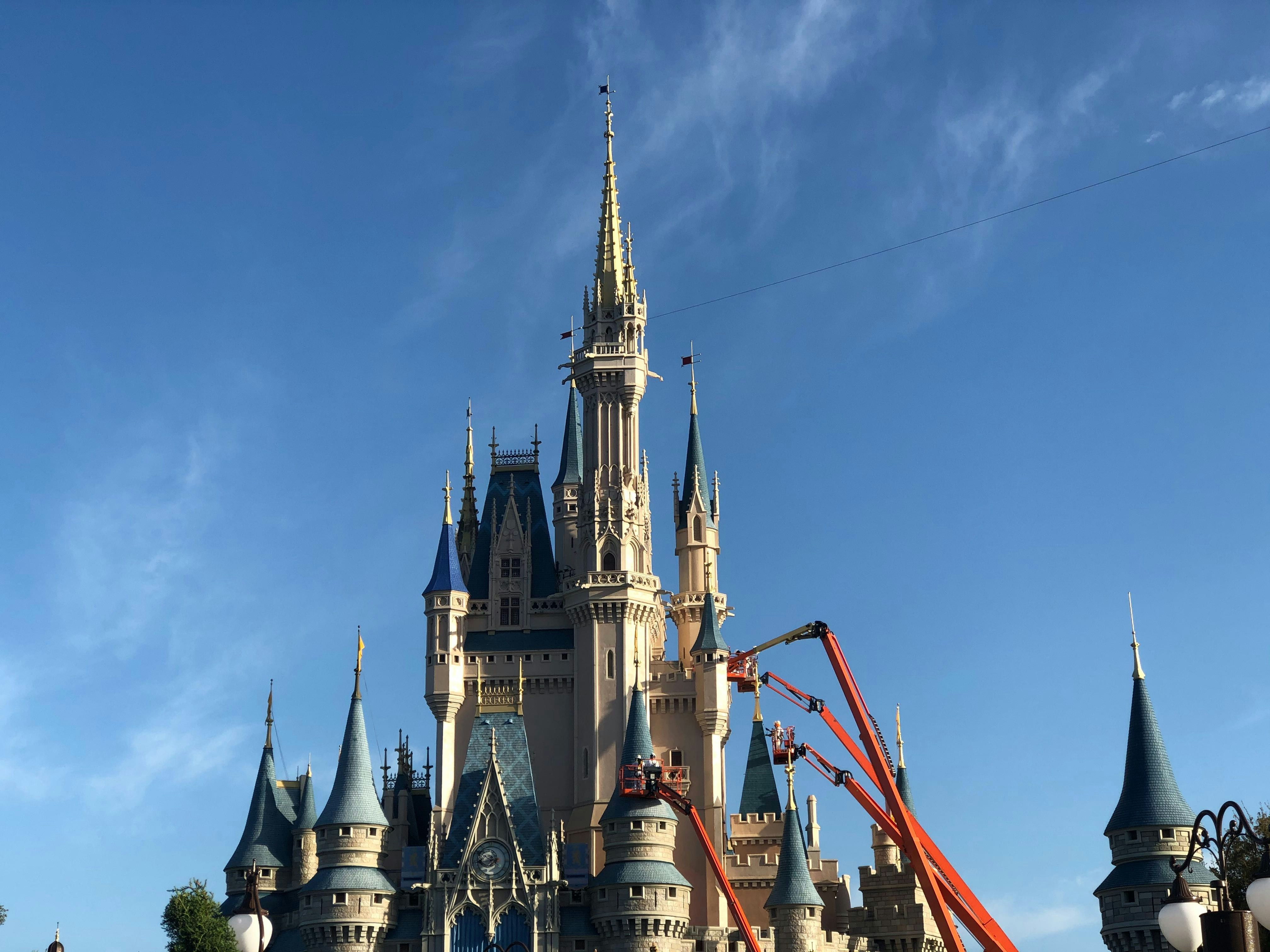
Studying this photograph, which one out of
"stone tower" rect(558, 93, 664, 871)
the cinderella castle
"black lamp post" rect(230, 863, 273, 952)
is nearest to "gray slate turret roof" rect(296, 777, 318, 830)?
the cinderella castle

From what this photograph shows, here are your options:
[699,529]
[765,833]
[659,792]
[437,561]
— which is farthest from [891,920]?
[437,561]

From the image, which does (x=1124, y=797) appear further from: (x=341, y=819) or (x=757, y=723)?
(x=341, y=819)

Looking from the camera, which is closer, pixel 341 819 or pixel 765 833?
pixel 341 819

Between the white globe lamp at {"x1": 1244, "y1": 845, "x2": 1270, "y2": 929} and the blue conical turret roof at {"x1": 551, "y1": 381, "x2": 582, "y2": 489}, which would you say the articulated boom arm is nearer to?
the blue conical turret roof at {"x1": 551, "y1": 381, "x2": 582, "y2": 489}

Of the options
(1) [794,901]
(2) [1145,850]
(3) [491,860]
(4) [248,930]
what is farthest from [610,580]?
(4) [248,930]

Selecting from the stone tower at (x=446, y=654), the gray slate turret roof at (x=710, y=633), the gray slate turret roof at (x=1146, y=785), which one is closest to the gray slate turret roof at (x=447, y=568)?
the stone tower at (x=446, y=654)

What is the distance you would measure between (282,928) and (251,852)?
4556 millimetres

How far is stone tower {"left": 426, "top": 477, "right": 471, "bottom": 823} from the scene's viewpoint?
87125 millimetres

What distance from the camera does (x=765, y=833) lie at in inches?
3533

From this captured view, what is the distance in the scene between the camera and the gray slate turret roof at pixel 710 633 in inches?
3541

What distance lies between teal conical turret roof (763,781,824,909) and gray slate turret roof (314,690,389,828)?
65.1ft

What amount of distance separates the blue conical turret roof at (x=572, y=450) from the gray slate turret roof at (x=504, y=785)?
16.0 metres

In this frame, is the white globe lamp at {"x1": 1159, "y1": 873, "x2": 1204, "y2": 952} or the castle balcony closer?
the white globe lamp at {"x1": 1159, "y1": 873, "x2": 1204, "y2": 952}

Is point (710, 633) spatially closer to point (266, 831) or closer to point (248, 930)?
point (266, 831)
